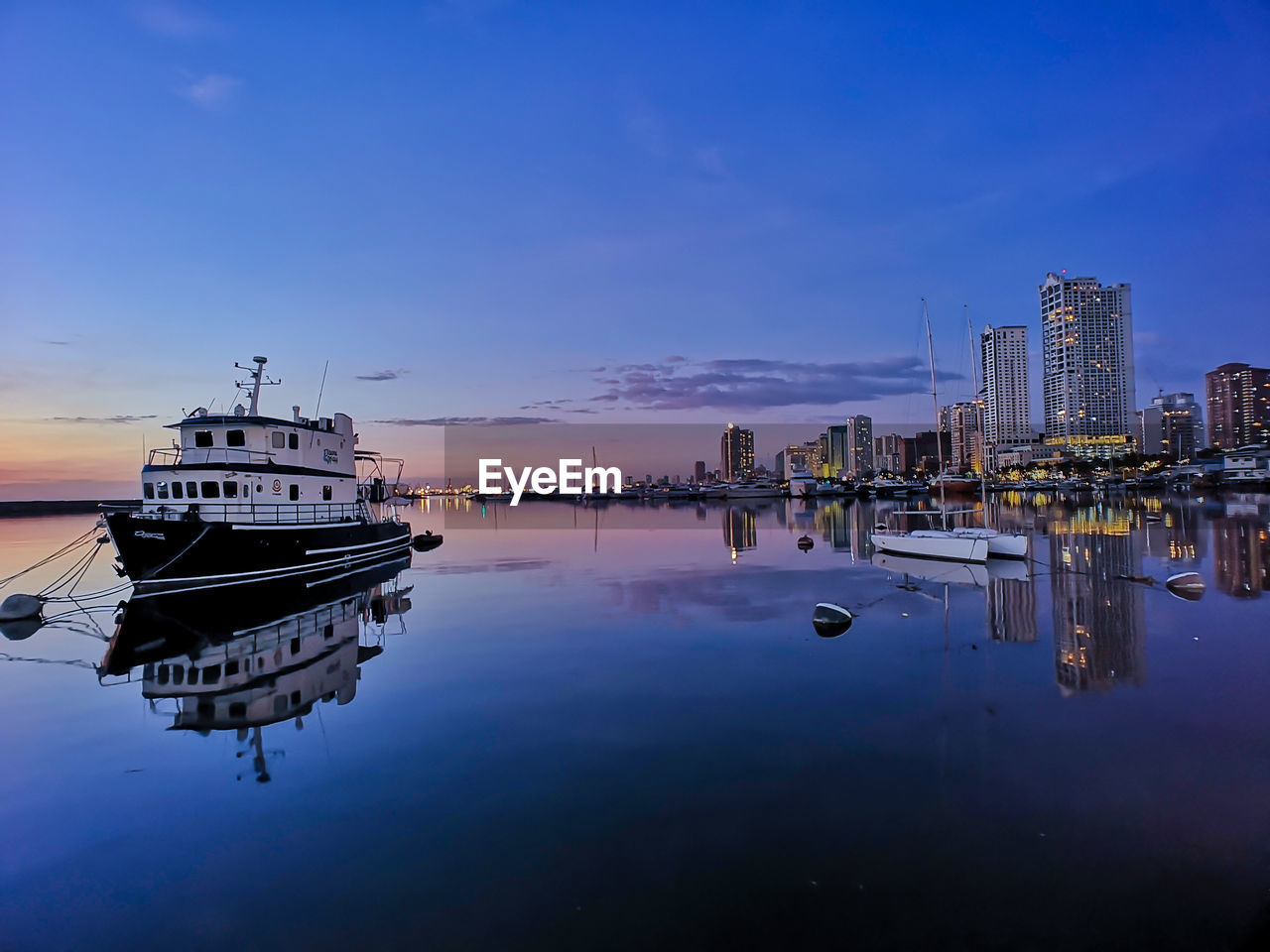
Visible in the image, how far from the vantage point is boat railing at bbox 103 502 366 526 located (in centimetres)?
2925

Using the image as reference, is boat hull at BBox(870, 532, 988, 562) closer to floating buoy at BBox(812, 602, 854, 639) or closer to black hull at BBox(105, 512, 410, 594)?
floating buoy at BBox(812, 602, 854, 639)

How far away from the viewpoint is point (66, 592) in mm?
33406

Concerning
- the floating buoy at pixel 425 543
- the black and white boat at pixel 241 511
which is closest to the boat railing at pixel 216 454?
the black and white boat at pixel 241 511

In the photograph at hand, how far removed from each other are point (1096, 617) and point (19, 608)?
40.4 meters

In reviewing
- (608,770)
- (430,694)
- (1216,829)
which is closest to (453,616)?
(430,694)

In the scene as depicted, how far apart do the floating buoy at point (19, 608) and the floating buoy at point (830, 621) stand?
31.2m

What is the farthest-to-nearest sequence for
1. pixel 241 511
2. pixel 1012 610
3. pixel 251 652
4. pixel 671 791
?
1. pixel 241 511
2. pixel 1012 610
3. pixel 251 652
4. pixel 671 791

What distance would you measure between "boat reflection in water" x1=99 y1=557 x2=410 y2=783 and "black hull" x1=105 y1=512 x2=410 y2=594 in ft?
2.77

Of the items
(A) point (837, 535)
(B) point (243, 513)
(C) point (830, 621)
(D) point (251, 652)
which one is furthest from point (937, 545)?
(B) point (243, 513)

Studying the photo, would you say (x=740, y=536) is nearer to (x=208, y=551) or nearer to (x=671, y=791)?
(x=208, y=551)

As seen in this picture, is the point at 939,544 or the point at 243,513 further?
the point at 939,544

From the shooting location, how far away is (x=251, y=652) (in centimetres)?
1916

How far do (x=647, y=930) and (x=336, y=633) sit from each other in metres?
18.3

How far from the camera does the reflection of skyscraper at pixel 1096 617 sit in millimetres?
15016
